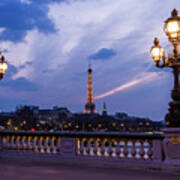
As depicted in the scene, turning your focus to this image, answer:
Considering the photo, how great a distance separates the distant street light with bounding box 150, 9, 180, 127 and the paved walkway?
1.84 metres

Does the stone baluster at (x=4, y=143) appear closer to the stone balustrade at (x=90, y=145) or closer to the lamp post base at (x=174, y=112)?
the stone balustrade at (x=90, y=145)

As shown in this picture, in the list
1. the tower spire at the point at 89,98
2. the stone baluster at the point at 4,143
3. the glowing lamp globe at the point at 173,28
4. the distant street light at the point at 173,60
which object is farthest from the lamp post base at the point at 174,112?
the tower spire at the point at 89,98

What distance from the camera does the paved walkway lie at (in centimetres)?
932

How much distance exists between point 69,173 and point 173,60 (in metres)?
5.19

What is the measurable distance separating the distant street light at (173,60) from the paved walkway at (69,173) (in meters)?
1.84

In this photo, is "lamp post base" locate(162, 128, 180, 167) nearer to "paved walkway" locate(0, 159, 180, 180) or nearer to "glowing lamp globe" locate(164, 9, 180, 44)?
"paved walkway" locate(0, 159, 180, 180)

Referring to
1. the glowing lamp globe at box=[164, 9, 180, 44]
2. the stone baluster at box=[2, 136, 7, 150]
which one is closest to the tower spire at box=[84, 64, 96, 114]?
the stone baluster at box=[2, 136, 7, 150]

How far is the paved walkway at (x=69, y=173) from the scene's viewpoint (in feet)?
30.6

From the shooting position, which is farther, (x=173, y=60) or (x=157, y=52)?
(x=157, y=52)

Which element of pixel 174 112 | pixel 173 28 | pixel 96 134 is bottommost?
pixel 96 134

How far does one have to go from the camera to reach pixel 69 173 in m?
9.99

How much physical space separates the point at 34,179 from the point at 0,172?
5.43 feet

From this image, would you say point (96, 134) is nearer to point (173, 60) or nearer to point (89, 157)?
point (89, 157)

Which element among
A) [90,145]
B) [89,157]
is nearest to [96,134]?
[90,145]
